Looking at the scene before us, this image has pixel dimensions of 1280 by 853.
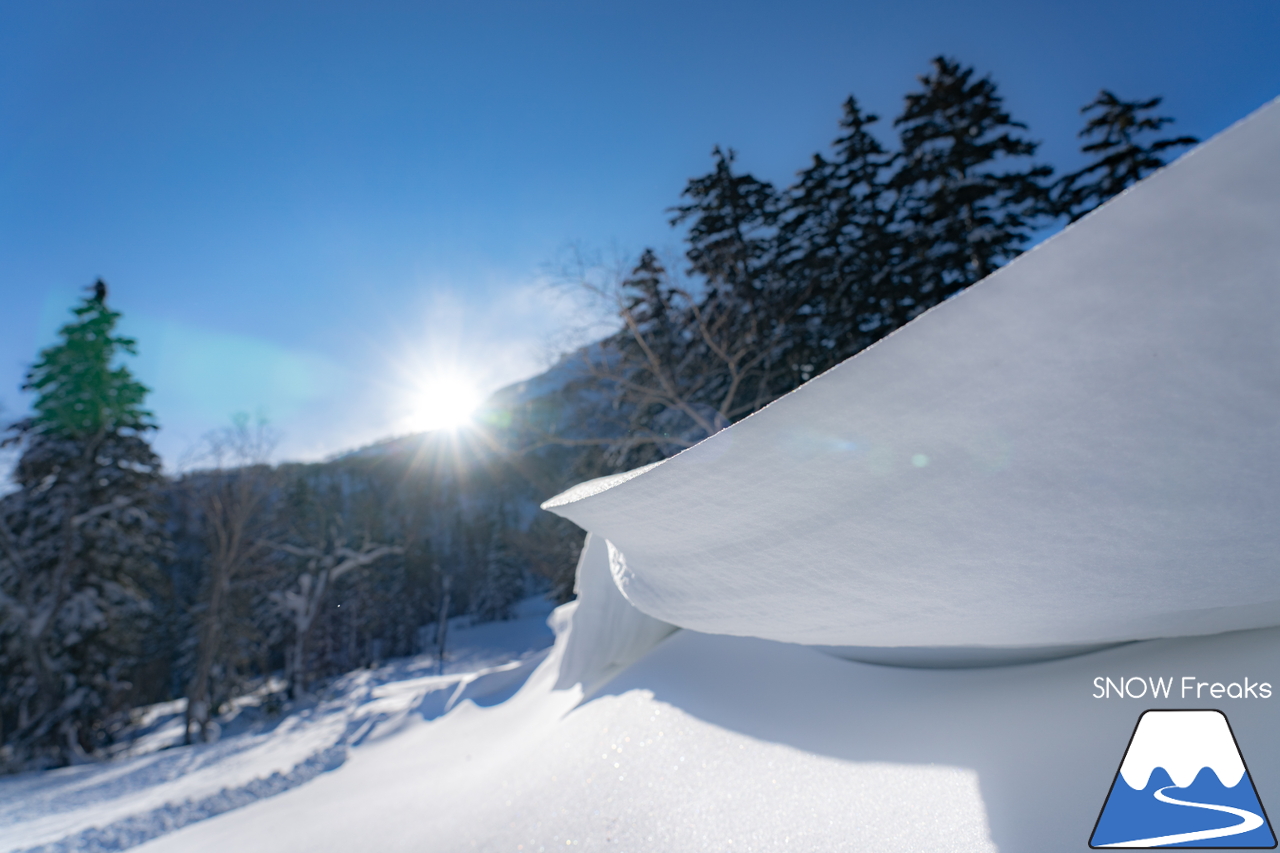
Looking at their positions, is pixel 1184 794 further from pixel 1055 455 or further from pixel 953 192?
pixel 953 192

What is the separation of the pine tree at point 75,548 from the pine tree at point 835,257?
1576 cm

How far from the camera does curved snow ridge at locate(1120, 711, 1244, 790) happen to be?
1102mm

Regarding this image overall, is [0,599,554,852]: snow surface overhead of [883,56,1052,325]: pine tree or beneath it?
beneath

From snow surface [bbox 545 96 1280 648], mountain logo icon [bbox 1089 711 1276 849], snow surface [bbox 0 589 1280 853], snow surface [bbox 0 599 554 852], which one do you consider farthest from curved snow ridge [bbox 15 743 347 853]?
mountain logo icon [bbox 1089 711 1276 849]

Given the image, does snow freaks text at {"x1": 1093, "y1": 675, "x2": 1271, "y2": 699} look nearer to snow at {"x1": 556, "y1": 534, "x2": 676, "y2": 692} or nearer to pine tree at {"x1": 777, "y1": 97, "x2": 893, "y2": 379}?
snow at {"x1": 556, "y1": 534, "x2": 676, "y2": 692}

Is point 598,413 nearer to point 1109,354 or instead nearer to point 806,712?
point 806,712

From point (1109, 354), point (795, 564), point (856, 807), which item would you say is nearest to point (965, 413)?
point (1109, 354)

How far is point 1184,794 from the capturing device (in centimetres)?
111

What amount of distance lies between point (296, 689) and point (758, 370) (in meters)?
16.1

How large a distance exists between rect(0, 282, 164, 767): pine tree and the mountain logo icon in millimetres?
16315

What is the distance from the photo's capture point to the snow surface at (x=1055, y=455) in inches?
26.7

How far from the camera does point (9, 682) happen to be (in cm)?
1159

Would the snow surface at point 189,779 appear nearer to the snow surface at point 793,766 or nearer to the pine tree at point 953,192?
the snow surface at point 793,766

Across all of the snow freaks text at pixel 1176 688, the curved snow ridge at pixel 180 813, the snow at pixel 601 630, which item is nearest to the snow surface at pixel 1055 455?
the snow freaks text at pixel 1176 688
